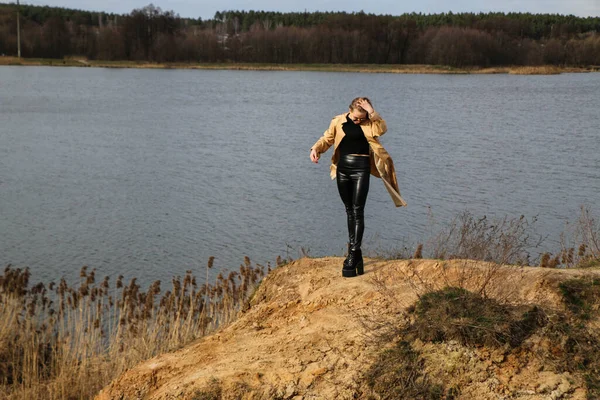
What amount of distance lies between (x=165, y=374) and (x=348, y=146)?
2900mm

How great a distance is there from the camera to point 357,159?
8.05 m

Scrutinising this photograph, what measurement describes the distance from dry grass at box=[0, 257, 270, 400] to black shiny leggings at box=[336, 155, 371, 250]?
242 centimetres

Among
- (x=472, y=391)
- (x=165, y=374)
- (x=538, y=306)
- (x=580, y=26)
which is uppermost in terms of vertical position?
(x=580, y=26)

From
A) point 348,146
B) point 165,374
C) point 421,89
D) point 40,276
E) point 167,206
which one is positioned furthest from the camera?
point 421,89

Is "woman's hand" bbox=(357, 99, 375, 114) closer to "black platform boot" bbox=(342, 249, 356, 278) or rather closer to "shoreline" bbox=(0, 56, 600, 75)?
"black platform boot" bbox=(342, 249, 356, 278)

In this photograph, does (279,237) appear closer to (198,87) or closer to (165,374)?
(165,374)

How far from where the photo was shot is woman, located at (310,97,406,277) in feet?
26.0

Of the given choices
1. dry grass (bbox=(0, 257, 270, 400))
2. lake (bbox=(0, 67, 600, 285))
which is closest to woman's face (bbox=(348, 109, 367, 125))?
dry grass (bbox=(0, 257, 270, 400))

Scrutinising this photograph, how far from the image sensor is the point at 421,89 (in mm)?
58094

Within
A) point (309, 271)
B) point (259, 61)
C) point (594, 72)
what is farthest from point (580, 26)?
point (309, 271)

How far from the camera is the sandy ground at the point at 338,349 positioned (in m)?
6.04

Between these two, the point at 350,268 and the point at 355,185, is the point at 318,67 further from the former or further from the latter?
the point at 350,268

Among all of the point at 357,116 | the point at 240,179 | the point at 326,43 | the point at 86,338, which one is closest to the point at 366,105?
the point at 357,116

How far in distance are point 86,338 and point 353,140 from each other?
453 centimetres
